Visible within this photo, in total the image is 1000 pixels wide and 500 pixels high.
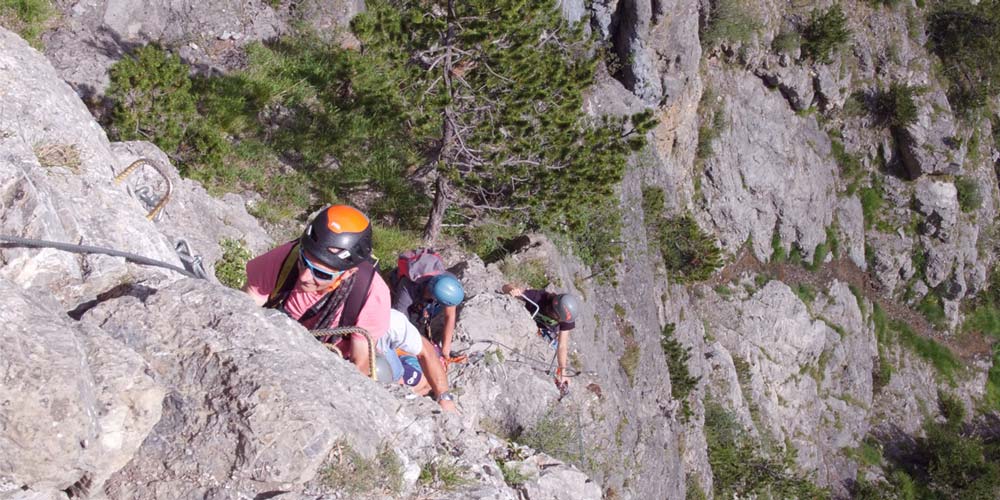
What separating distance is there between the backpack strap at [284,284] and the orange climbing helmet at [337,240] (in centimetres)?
32

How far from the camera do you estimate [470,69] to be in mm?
8656

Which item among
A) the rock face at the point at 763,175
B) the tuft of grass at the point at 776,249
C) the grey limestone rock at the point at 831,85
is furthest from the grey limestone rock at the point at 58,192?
the grey limestone rock at the point at 831,85

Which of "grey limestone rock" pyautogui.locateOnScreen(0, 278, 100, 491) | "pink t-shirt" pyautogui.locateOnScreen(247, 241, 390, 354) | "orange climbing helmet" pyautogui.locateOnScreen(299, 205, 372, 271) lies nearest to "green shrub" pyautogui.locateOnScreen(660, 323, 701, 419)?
"pink t-shirt" pyautogui.locateOnScreen(247, 241, 390, 354)

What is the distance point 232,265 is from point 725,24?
61.4 feet

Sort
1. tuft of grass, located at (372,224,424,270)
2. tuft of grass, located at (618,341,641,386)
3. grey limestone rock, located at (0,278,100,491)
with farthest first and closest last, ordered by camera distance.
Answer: tuft of grass, located at (618,341,641,386)
tuft of grass, located at (372,224,424,270)
grey limestone rock, located at (0,278,100,491)

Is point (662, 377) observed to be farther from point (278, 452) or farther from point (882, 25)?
point (882, 25)

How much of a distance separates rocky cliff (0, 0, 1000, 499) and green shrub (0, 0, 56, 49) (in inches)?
8.7

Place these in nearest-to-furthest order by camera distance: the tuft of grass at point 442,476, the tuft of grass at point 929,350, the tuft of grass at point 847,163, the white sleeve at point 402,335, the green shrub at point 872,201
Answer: the tuft of grass at point 442,476, the white sleeve at point 402,335, the tuft of grass at point 847,163, the green shrub at point 872,201, the tuft of grass at point 929,350

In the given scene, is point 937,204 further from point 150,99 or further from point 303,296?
point 303,296

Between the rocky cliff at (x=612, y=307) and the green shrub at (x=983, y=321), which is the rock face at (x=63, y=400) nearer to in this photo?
the rocky cliff at (x=612, y=307)

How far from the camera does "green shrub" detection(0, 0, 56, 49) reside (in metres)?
8.65

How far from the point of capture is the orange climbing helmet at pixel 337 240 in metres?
3.92

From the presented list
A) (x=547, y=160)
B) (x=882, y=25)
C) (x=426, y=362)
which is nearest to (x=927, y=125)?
(x=882, y=25)

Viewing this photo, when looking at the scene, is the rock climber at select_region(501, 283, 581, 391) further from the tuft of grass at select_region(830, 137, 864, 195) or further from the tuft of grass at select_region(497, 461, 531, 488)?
the tuft of grass at select_region(830, 137, 864, 195)
